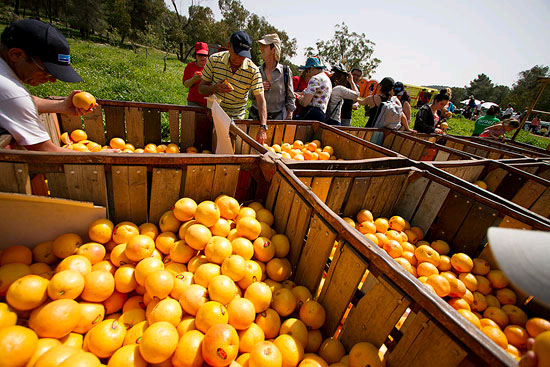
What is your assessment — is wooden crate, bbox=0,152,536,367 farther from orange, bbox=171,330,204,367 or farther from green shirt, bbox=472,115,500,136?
green shirt, bbox=472,115,500,136

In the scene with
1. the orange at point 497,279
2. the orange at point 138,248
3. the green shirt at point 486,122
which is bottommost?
the orange at point 138,248

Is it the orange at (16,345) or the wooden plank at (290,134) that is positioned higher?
the wooden plank at (290,134)

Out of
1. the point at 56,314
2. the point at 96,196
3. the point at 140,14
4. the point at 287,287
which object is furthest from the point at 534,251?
the point at 140,14

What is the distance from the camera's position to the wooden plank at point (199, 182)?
248 cm

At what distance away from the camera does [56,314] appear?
61.0 inches

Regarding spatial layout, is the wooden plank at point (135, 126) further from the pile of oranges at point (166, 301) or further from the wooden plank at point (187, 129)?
the pile of oranges at point (166, 301)

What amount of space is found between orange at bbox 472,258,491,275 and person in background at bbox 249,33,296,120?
4.03 metres

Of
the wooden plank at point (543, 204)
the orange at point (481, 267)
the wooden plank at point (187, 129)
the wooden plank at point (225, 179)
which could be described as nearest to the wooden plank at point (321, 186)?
the wooden plank at point (225, 179)

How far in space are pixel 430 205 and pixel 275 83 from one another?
3.67 meters

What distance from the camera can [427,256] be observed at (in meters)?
2.66

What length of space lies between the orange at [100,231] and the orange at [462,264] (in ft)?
11.1

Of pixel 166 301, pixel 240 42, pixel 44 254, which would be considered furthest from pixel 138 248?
pixel 240 42

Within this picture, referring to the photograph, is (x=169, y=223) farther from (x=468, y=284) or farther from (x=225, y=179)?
(x=468, y=284)

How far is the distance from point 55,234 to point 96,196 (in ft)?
1.46
